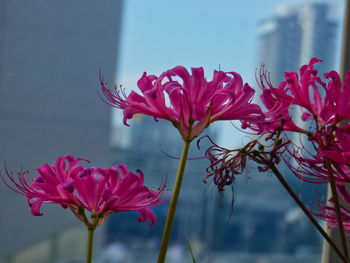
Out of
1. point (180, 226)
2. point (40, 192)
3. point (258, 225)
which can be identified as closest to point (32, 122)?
point (40, 192)

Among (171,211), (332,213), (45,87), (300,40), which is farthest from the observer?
(300,40)

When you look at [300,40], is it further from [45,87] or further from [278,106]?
[278,106]

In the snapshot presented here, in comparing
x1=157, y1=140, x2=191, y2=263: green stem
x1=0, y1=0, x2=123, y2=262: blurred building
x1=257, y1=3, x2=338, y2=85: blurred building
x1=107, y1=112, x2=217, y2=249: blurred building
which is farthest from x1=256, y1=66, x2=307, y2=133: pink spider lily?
x1=257, y1=3, x2=338, y2=85: blurred building

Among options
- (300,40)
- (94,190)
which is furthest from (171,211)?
(300,40)

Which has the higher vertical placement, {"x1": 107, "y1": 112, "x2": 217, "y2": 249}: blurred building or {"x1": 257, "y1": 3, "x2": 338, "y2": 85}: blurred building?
{"x1": 257, "y1": 3, "x2": 338, "y2": 85}: blurred building

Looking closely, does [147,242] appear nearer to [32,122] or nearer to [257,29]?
[257,29]

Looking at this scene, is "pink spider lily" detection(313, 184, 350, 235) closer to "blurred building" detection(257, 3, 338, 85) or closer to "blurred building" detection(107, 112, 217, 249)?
"blurred building" detection(107, 112, 217, 249)
